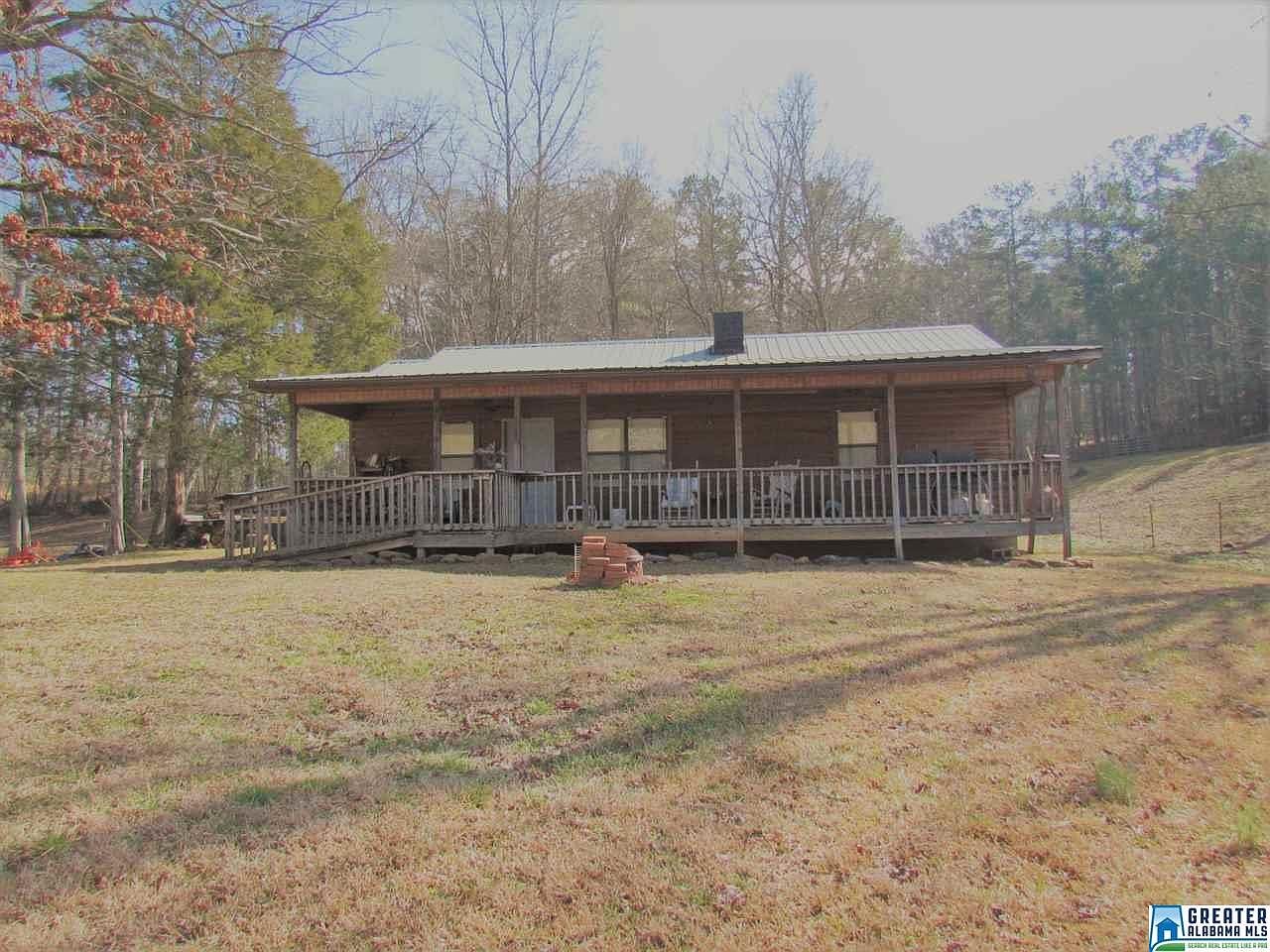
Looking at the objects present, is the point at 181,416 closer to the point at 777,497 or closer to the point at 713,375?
the point at 713,375

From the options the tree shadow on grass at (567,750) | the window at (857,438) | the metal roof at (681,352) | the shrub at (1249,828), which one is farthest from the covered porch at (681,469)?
the shrub at (1249,828)

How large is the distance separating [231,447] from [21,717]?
1742 cm

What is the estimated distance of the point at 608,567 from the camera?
9289 millimetres

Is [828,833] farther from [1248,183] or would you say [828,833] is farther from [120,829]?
[1248,183]

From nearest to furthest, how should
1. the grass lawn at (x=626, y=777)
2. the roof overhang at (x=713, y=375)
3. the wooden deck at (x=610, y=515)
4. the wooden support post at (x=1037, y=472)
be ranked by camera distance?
the grass lawn at (x=626, y=777)
the wooden support post at (x=1037, y=472)
the roof overhang at (x=713, y=375)
the wooden deck at (x=610, y=515)

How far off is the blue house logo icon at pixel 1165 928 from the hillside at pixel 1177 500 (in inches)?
581

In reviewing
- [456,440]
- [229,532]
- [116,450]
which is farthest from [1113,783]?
[116,450]

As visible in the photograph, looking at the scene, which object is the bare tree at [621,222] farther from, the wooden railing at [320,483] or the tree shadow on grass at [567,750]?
the tree shadow on grass at [567,750]

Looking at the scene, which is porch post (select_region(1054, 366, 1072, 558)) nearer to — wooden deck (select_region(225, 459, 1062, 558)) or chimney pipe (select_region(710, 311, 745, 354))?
wooden deck (select_region(225, 459, 1062, 558))

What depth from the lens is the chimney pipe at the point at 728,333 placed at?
50.6 feet

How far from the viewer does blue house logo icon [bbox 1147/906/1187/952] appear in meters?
2.67

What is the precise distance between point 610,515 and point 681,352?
440 cm

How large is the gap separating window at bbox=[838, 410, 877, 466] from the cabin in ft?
0.09

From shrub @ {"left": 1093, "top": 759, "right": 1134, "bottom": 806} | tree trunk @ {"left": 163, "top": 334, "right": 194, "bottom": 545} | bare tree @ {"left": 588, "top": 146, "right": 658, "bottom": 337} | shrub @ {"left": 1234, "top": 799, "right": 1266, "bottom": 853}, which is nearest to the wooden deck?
tree trunk @ {"left": 163, "top": 334, "right": 194, "bottom": 545}
